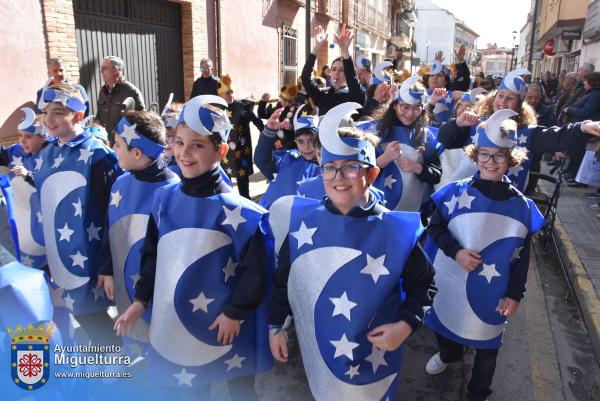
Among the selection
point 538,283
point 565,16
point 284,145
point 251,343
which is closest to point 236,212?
point 251,343

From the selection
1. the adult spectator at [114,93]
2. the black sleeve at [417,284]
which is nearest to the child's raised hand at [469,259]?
the black sleeve at [417,284]

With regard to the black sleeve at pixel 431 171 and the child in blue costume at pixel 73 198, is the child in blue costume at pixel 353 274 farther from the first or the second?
the black sleeve at pixel 431 171

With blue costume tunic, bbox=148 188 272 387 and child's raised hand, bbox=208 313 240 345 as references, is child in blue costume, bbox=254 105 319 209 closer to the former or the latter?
blue costume tunic, bbox=148 188 272 387

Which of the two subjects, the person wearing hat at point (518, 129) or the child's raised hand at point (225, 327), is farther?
the person wearing hat at point (518, 129)

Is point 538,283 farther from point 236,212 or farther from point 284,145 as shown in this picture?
point 236,212

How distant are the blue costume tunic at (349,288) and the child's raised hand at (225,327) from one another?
0.36 m

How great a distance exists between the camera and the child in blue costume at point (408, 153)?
153 inches

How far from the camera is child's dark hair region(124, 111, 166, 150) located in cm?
297

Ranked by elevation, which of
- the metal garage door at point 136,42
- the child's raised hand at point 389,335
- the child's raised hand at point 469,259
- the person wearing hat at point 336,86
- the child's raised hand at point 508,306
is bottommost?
the child's raised hand at point 508,306

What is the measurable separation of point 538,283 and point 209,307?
13.5 ft

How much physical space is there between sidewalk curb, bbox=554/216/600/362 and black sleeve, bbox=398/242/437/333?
2549mm

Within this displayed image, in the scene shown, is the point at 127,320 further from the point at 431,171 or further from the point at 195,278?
the point at 431,171

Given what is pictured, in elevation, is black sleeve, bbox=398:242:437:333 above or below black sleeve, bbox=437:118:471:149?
below

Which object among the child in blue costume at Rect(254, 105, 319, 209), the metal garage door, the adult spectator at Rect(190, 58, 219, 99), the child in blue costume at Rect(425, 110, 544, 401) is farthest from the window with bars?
the child in blue costume at Rect(425, 110, 544, 401)
